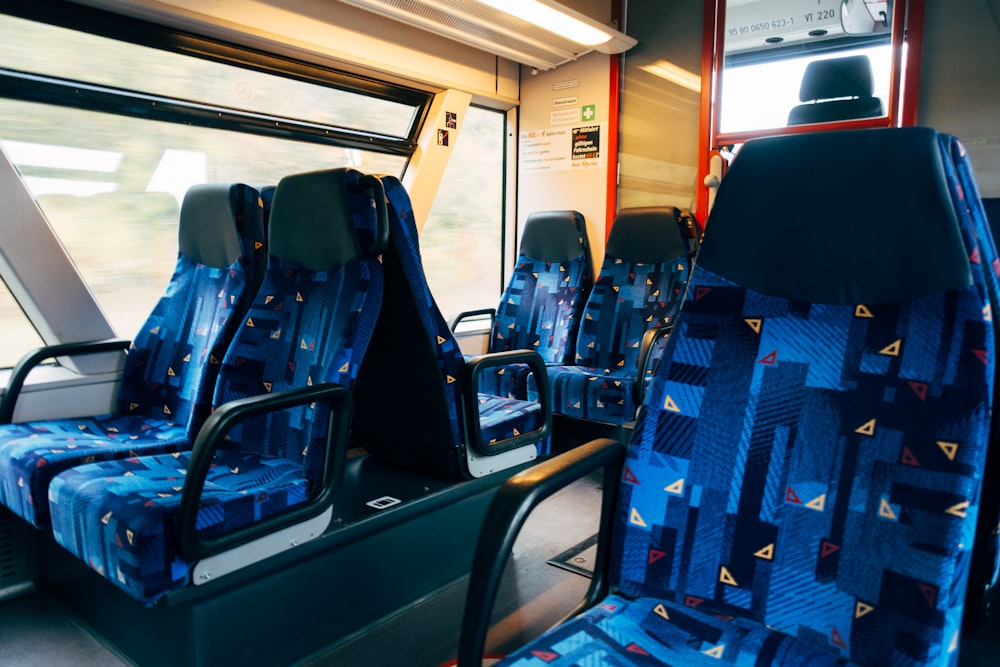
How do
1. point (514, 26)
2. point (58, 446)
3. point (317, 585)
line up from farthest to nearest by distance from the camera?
point (514, 26)
point (58, 446)
point (317, 585)

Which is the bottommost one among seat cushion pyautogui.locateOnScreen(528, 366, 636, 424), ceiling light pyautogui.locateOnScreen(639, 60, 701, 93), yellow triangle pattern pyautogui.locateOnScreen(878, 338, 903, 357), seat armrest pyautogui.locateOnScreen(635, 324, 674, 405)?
seat cushion pyautogui.locateOnScreen(528, 366, 636, 424)

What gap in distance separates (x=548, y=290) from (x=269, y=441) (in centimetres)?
228

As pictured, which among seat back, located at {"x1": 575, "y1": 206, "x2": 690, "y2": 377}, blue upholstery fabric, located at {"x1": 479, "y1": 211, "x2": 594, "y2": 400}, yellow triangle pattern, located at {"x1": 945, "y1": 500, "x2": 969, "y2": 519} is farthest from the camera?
blue upholstery fabric, located at {"x1": 479, "y1": 211, "x2": 594, "y2": 400}

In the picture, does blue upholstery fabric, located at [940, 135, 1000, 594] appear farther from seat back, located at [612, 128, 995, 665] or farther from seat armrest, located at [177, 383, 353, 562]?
seat armrest, located at [177, 383, 353, 562]

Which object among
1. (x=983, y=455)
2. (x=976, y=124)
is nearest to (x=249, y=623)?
(x=983, y=455)

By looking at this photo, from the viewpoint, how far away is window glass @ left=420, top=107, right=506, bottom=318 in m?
4.49

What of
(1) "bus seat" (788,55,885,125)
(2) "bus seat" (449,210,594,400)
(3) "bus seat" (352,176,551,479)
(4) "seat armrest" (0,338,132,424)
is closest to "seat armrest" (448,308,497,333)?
(2) "bus seat" (449,210,594,400)

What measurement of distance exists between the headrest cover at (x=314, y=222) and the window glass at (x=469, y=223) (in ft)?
6.93

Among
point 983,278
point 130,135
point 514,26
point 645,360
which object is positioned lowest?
point 645,360

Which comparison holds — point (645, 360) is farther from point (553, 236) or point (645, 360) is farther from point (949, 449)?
point (949, 449)

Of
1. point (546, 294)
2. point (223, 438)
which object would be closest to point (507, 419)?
point (223, 438)

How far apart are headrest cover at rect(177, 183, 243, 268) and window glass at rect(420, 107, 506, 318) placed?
1781 millimetres

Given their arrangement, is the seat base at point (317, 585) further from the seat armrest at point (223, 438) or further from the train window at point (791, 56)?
the train window at point (791, 56)

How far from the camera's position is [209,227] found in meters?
2.54
